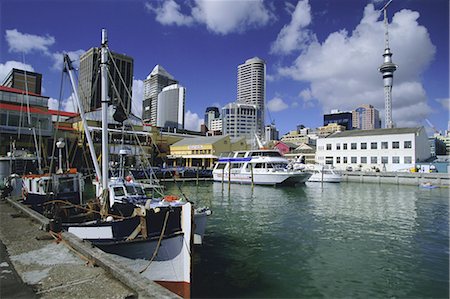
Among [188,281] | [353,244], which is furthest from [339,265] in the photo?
[188,281]

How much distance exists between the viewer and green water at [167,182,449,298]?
1029 centimetres

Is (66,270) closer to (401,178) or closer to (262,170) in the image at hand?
(262,170)

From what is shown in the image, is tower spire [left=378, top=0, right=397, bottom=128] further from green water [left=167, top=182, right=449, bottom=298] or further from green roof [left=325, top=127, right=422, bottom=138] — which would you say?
green water [left=167, top=182, right=449, bottom=298]

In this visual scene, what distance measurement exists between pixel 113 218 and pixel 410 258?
42.7ft

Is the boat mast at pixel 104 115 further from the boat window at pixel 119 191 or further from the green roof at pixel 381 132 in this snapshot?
the green roof at pixel 381 132

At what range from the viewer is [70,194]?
52.3 ft

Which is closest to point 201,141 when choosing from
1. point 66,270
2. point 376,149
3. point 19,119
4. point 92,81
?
point 19,119

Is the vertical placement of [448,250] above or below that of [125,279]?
below

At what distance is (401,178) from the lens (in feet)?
182

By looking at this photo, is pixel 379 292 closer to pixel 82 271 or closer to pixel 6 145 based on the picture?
pixel 82 271

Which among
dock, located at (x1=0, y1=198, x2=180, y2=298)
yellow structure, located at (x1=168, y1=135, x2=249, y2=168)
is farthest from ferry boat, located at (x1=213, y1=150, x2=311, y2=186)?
dock, located at (x1=0, y1=198, x2=180, y2=298)

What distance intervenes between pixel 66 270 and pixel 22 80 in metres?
111

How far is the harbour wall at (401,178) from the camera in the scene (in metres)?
50.8

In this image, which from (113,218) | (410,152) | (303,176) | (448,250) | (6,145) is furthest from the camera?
(410,152)
